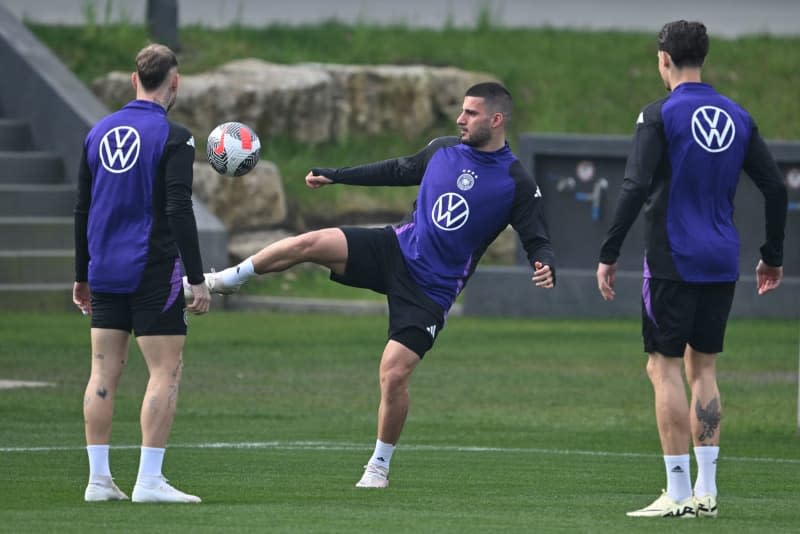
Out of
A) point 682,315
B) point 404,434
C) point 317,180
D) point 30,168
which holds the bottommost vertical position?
point 404,434

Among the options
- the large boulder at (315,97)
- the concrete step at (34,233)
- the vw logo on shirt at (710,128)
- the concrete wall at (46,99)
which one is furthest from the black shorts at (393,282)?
the large boulder at (315,97)

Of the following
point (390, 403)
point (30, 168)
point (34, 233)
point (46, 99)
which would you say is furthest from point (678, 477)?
point (46, 99)

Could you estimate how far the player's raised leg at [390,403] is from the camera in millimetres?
10031

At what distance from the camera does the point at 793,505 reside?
966 cm

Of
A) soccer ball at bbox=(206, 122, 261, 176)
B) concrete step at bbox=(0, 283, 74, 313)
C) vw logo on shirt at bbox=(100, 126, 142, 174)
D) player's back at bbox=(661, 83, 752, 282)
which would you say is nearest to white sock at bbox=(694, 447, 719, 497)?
player's back at bbox=(661, 83, 752, 282)

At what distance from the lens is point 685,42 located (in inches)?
343

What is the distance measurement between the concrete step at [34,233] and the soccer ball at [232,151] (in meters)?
15.6

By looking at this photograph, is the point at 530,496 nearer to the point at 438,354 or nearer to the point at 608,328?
the point at 438,354

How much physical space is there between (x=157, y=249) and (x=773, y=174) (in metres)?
3.12

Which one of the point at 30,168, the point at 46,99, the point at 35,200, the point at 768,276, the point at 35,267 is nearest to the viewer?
the point at 768,276

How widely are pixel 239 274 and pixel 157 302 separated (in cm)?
113

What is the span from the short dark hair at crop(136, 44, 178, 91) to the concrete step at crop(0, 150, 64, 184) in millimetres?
19033

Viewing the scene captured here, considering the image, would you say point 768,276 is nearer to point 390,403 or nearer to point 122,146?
point 390,403

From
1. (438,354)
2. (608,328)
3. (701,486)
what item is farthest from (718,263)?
(608,328)
